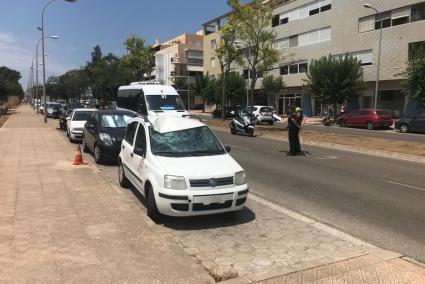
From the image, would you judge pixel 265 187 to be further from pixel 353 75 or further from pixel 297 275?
pixel 353 75

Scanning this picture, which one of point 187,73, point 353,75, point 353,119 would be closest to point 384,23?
point 353,75

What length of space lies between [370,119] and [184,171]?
102 ft

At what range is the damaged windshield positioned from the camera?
25.2 feet

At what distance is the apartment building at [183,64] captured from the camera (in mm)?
94188

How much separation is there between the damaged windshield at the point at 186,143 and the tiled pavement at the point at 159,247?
109 cm

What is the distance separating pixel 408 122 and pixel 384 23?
14553mm

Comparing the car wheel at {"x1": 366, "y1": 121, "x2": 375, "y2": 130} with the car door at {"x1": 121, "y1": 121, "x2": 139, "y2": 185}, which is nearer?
the car door at {"x1": 121, "y1": 121, "x2": 139, "y2": 185}

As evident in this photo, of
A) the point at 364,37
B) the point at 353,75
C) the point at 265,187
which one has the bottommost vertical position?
the point at 265,187

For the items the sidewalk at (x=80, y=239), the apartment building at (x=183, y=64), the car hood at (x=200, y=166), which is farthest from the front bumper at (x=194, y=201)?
the apartment building at (x=183, y=64)

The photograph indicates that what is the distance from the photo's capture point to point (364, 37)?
44.2 m

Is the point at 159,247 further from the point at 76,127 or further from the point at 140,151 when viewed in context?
the point at 76,127

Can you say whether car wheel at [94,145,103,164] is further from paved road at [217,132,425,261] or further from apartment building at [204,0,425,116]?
apartment building at [204,0,425,116]

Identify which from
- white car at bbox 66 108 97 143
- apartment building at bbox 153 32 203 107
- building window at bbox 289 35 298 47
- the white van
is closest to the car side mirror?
the white van

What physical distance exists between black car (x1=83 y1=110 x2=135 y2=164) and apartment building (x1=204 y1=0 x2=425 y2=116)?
29920 millimetres
